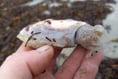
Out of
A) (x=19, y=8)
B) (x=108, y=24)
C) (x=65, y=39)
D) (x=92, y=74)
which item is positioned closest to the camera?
(x=65, y=39)

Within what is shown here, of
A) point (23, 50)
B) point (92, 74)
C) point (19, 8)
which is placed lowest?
point (19, 8)

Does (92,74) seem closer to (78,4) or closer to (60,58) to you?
(60,58)

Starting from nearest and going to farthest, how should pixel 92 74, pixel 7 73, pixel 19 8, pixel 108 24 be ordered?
pixel 7 73, pixel 92 74, pixel 108 24, pixel 19 8

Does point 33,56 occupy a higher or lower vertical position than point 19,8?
higher

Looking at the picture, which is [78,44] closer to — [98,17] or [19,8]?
[98,17]

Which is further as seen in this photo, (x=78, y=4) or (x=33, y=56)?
(x=78, y=4)

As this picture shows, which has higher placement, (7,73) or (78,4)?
(7,73)

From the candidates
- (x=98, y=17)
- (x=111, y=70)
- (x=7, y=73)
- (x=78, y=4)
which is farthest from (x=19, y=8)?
(x=7, y=73)

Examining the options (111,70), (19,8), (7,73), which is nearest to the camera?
(7,73)

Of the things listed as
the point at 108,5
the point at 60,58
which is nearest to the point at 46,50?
the point at 60,58
